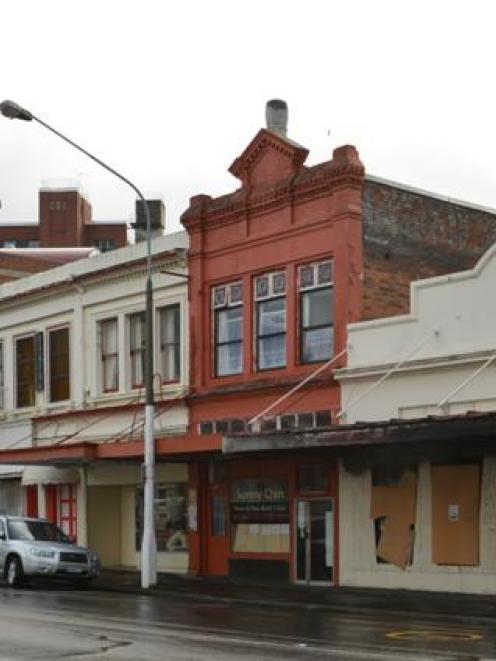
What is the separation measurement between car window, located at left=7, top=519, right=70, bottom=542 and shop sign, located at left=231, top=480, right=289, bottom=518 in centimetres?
414

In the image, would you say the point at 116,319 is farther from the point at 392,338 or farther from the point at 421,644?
the point at 421,644

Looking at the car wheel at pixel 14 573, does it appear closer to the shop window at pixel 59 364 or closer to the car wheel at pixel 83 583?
the car wheel at pixel 83 583

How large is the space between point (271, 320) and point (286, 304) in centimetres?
74

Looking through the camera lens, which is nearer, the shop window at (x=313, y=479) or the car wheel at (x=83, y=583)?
the shop window at (x=313, y=479)

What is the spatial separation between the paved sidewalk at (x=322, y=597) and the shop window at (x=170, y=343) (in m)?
5.42

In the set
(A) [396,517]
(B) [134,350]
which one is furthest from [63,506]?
(A) [396,517]

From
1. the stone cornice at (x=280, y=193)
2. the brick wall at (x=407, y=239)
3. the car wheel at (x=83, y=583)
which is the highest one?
the stone cornice at (x=280, y=193)

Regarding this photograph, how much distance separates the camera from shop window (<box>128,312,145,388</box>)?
32094 millimetres

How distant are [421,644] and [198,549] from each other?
15488 mm

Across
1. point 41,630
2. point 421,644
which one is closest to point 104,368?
point 41,630

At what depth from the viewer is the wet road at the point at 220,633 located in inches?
523

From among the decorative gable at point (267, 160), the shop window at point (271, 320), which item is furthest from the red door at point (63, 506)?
the decorative gable at point (267, 160)

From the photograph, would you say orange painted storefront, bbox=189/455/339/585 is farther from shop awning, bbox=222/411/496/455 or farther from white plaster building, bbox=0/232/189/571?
shop awning, bbox=222/411/496/455

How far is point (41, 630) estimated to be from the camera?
52.2 feet
